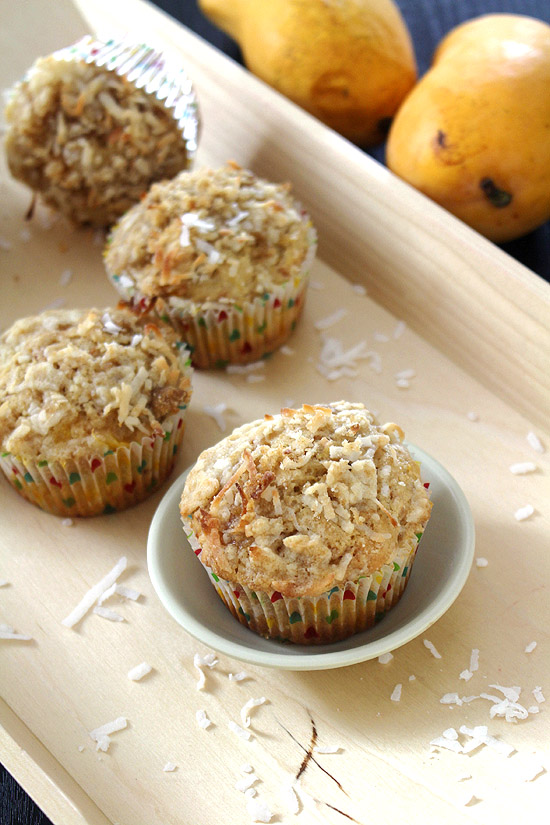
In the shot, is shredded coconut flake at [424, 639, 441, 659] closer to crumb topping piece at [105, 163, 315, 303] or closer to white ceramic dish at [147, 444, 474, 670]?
white ceramic dish at [147, 444, 474, 670]

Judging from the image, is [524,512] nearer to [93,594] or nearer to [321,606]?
[321,606]

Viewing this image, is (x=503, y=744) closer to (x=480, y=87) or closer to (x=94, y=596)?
(x=94, y=596)

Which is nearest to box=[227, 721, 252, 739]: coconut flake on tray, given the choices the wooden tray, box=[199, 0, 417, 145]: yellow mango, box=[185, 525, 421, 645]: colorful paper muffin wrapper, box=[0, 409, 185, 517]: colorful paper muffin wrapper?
the wooden tray

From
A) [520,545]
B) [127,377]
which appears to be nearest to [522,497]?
[520,545]

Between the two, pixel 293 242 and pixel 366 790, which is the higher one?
pixel 293 242

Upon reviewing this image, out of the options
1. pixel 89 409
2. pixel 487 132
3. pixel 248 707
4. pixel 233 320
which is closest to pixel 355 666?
pixel 248 707
